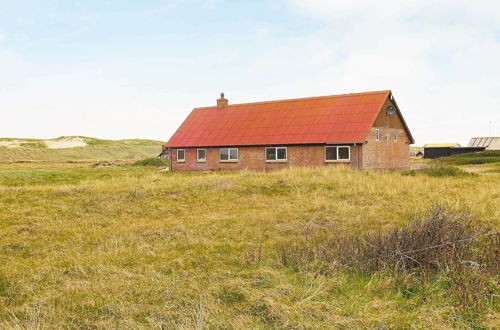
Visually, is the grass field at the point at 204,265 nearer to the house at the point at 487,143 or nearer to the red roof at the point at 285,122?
the red roof at the point at 285,122

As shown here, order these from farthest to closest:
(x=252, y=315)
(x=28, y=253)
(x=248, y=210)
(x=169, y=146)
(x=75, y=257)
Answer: (x=169, y=146), (x=248, y=210), (x=28, y=253), (x=75, y=257), (x=252, y=315)

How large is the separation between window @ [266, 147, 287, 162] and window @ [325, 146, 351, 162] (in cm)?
339

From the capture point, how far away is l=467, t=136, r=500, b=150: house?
7299 centimetres

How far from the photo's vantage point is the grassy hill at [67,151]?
8150 cm

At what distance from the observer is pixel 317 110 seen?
3469 centimetres

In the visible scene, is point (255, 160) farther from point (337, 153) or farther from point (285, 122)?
point (337, 153)

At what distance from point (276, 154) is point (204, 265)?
25529 mm

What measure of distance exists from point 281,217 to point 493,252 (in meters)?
6.29

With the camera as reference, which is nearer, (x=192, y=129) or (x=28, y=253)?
(x=28, y=253)

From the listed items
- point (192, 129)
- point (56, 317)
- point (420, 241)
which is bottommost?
point (56, 317)

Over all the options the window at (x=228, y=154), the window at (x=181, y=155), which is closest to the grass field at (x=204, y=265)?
the window at (x=228, y=154)

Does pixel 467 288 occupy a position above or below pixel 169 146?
below

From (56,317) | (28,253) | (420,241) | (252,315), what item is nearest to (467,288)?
(420,241)

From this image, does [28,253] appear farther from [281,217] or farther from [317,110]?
[317,110]
